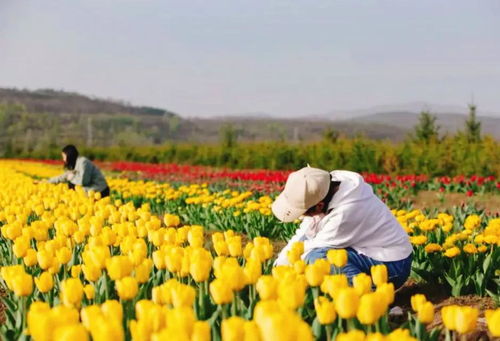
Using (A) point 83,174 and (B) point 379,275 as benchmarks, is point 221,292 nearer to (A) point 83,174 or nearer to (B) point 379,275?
(B) point 379,275

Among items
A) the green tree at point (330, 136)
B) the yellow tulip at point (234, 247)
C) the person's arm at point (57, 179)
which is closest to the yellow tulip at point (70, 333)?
the yellow tulip at point (234, 247)

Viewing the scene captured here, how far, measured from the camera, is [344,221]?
3.74 metres

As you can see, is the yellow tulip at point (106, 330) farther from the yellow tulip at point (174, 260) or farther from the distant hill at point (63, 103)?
the distant hill at point (63, 103)

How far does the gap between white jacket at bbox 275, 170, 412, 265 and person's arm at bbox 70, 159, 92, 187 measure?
16.9 feet

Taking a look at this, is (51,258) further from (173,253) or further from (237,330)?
(237,330)

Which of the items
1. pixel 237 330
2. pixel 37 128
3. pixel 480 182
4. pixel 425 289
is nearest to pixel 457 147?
pixel 480 182

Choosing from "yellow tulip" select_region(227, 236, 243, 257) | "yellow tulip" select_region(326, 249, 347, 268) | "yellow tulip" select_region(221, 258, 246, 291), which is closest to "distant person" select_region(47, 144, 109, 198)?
"yellow tulip" select_region(227, 236, 243, 257)

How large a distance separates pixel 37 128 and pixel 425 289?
65.8 metres

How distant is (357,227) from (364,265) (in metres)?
0.25

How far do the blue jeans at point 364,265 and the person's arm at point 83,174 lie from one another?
538cm

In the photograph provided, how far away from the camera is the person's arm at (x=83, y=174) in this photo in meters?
8.51

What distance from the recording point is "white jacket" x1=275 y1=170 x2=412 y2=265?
375 centimetres

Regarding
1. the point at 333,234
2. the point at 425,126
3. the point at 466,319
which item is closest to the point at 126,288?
the point at 466,319

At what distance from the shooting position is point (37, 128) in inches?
2589
